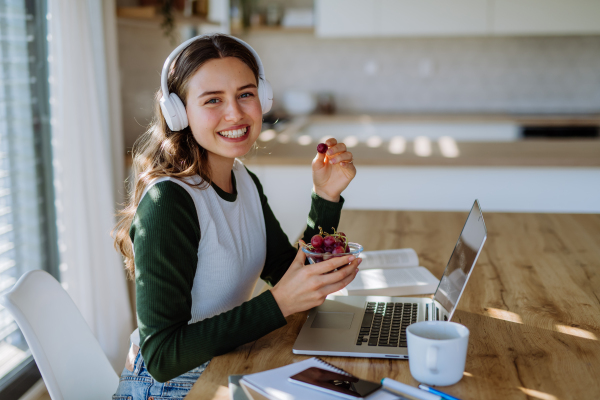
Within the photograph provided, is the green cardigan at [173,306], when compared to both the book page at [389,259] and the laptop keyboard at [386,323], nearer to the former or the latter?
the laptop keyboard at [386,323]

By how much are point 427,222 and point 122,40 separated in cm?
195

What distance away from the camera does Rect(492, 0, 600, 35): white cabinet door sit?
4355 mm

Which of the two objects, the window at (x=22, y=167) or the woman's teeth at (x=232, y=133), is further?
the window at (x=22, y=167)

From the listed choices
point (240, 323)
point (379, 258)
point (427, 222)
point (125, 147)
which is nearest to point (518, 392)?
point (240, 323)

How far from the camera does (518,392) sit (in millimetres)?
857

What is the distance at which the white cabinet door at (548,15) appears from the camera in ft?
14.3

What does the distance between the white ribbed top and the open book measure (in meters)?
→ 0.22

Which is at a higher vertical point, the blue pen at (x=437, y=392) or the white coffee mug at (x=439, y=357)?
the white coffee mug at (x=439, y=357)

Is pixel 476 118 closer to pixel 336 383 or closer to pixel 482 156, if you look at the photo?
pixel 482 156

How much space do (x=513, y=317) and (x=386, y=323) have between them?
0.90ft

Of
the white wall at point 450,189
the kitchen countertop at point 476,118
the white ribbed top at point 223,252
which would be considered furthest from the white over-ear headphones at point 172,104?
the kitchen countertop at point 476,118

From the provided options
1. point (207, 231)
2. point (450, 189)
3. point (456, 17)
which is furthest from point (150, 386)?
point (456, 17)

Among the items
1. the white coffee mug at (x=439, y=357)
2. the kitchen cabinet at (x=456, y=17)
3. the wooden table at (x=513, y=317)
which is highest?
the kitchen cabinet at (x=456, y=17)

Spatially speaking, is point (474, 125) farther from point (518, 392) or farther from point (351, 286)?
point (518, 392)
